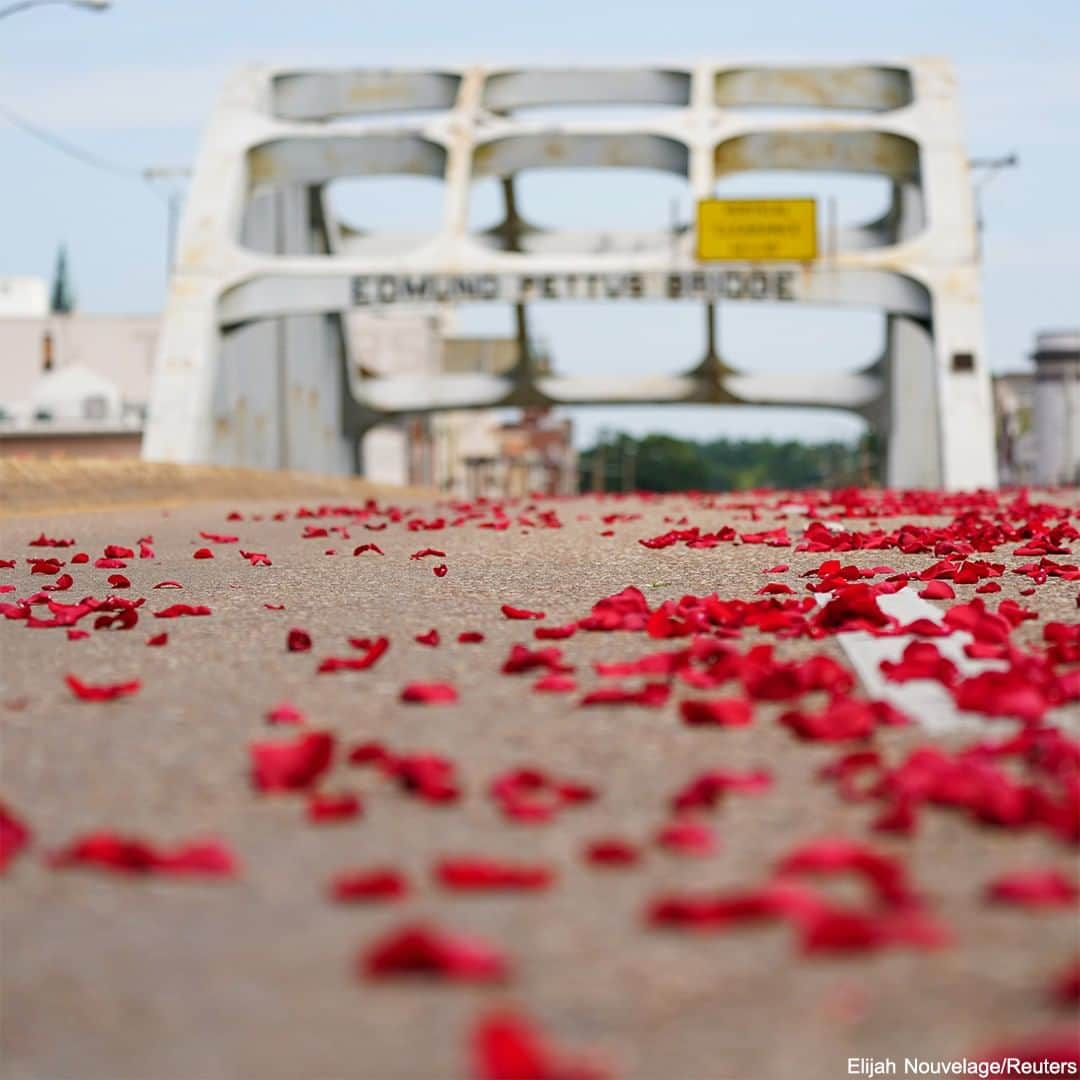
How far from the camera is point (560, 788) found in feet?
10.1

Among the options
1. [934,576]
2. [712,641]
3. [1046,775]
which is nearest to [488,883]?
[1046,775]

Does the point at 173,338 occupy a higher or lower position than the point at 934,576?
higher

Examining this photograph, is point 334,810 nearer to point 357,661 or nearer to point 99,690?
point 99,690

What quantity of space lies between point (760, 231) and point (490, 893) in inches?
1215

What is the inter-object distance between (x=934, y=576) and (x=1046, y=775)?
3.76m

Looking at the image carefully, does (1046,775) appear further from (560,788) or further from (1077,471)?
(1077,471)

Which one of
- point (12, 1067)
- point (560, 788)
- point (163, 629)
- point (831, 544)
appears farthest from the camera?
point (831, 544)

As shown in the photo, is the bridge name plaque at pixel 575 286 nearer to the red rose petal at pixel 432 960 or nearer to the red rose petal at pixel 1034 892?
the red rose petal at pixel 1034 892

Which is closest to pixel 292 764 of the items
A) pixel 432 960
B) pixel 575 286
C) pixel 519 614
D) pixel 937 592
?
pixel 432 960

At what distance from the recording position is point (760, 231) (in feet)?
107

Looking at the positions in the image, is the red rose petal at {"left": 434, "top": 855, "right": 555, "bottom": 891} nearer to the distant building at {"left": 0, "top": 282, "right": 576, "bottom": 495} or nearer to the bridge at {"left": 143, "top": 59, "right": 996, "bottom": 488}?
the bridge at {"left": 143, "top": 59, "right": 996, "bottom": 488}

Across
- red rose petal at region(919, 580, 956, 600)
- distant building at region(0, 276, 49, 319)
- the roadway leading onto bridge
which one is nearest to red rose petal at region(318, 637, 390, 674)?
the roadway leading onto bridge

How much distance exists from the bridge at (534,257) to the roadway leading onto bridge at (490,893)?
1078 inches

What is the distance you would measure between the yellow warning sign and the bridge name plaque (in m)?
0.35
